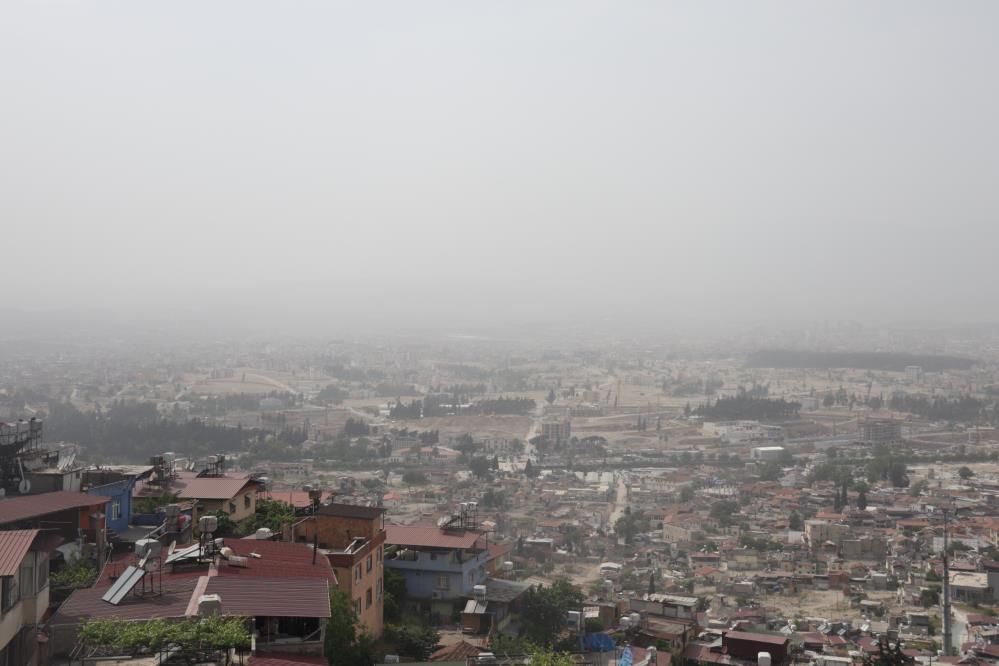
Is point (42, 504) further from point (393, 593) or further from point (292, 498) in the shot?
point (292, 498)

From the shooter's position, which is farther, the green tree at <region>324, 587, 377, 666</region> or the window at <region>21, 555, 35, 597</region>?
the green tree at <region>324, 587, 377, 666</region>

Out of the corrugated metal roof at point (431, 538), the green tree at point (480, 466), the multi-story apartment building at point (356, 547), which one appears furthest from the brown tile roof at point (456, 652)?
the green tree at point (480, 466)

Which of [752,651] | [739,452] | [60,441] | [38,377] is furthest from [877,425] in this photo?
[38,377]

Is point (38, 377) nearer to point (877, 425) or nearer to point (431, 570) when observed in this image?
point (877, 425)

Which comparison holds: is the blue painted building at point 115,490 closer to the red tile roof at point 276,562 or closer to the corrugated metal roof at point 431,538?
the corrugated metal roof at point 431,538

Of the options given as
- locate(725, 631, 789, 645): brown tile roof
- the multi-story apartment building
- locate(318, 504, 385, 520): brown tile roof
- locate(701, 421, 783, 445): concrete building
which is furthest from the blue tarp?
locate(701, 421, 783, 445): concrete building

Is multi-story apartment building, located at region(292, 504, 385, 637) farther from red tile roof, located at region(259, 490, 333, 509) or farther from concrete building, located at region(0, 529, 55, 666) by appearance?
concrete building, located at region(0, 529, 55, 666)

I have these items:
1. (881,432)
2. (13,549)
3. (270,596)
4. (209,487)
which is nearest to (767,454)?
(881,432)
